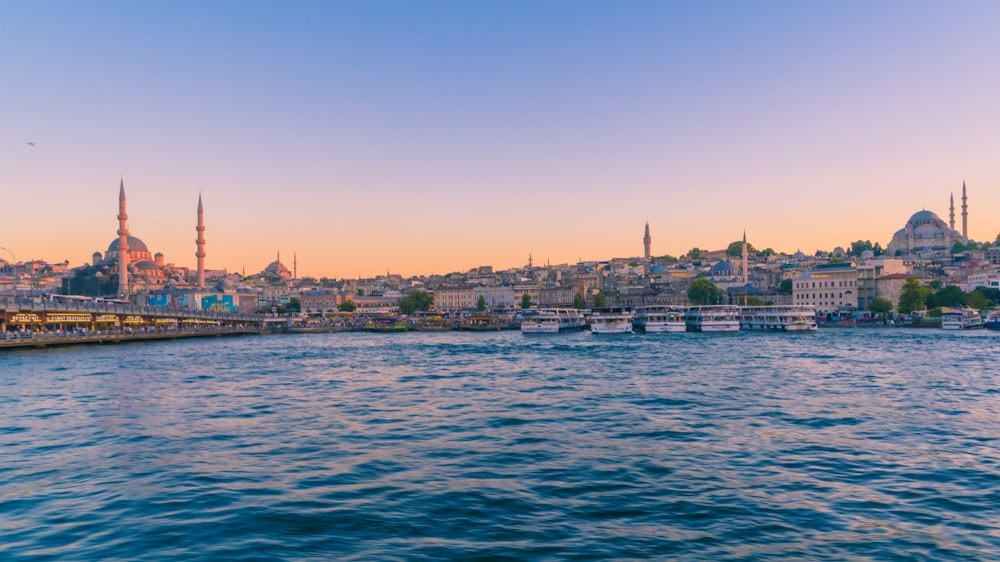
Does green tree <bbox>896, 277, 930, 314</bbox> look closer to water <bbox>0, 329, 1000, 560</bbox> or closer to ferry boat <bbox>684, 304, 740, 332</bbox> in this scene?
ferry boat <bbox>684, 304, 740, 332</bbox>

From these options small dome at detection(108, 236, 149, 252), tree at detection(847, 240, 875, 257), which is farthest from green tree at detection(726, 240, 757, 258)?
small dome at detection(108, 236, 149, 252)

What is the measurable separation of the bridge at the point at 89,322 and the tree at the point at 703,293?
2242 inches

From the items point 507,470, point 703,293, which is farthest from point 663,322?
point 507,470

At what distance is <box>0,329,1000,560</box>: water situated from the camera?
23.7 feet

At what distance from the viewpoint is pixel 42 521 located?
7.95 m

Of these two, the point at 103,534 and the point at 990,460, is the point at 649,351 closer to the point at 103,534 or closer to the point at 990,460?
the point at 990,460

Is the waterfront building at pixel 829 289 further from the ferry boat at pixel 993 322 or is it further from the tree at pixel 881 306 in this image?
the ferry boat at pixel 993 322

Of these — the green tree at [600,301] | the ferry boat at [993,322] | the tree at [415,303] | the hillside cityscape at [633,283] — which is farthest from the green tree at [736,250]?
the ferry boat at [993,322]

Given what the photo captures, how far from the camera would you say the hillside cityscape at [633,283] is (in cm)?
8225

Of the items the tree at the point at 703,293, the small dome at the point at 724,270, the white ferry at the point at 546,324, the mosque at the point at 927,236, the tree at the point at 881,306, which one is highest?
the mosque at the point at 927,236

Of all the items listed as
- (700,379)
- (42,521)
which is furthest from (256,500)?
(700,379)

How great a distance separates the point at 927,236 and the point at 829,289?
64.9 metres

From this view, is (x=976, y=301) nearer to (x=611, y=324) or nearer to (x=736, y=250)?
(x=611, y=324)

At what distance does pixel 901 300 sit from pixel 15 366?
76765mm
